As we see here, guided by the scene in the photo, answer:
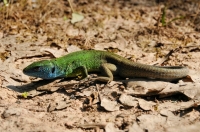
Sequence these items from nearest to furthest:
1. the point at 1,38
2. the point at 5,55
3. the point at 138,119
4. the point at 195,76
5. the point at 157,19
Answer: the point at 138,119 → the point at 195,76 → the point at 5,55 → the point at 1,38 → the point at 157,19

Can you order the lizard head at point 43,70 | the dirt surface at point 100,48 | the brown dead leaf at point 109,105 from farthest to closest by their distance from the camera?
the lizard head at point 43,70, the brown dead leaf at point 109,105, the dirt surface at point 100,48

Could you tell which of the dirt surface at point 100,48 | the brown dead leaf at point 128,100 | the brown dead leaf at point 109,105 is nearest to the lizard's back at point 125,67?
the dirt surface at point 100,48

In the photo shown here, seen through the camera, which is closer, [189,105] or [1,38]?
[189,105]

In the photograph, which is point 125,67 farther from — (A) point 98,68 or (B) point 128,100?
(B) point 128,100

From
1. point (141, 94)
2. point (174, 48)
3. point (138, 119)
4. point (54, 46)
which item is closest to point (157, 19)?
point (174, 48)

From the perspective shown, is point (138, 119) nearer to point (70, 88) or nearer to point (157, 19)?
point (70, 88)

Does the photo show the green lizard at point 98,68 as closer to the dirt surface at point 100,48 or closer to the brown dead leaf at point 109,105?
the dirt surface at point 100,48

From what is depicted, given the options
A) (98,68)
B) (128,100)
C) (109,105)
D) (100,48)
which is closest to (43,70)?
(98,68)
